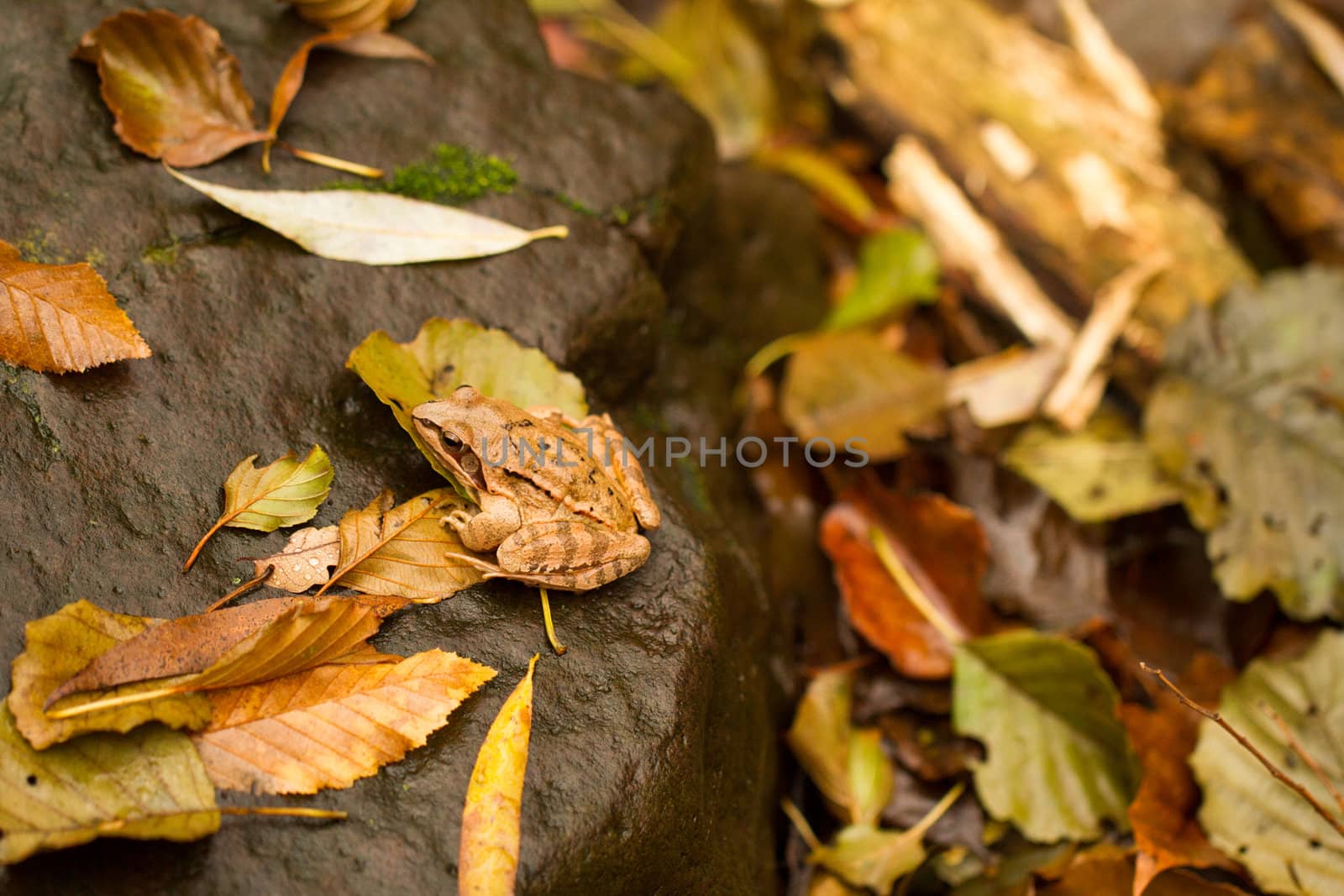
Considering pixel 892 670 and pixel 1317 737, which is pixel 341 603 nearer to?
pixel 892 670

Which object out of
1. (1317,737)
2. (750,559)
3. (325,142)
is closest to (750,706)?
(750,559)

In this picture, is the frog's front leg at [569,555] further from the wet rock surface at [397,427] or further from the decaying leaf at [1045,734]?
the decaying leaf at [1045,734]

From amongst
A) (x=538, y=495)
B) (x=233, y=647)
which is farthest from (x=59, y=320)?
(x=538, y=495)

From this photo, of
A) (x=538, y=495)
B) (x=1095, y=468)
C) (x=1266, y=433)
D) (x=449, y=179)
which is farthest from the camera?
(x=1095, y=468)

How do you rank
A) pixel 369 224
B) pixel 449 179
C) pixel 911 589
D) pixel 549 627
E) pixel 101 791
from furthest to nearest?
1. pixel 911 589
2. pixel 449 179
3. pixel 369 224
4. pixel 549 627
5. pixel 101 791

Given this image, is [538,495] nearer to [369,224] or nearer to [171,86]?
[369,224]

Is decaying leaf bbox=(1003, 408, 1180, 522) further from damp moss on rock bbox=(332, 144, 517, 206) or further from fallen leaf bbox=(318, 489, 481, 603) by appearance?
fallen leaf bbox=(318, 489, 481, 603)

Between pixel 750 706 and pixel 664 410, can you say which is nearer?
pixel 750 706
